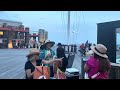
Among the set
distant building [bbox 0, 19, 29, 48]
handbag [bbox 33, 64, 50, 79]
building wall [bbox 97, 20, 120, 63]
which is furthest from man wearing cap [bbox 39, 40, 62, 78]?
building wall [bbox 97, 20, 120, 63]

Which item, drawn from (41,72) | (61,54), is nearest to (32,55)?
(41,72)

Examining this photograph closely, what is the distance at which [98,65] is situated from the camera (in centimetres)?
296

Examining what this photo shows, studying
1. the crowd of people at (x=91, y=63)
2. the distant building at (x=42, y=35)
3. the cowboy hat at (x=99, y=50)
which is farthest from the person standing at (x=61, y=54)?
the cowboy hat at (x=99, y=50)

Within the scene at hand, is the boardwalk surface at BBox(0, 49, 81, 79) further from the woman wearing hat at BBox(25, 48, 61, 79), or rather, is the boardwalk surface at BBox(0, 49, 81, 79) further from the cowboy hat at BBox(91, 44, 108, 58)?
the cowboy hat at BBox(91, 44, 108, 58)

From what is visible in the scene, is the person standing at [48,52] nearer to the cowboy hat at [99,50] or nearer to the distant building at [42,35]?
the distant building at [42,35]

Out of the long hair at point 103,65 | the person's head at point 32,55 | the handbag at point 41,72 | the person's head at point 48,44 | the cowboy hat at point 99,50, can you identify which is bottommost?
the handbag at point 41,72

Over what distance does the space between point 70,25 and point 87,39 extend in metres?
0.28

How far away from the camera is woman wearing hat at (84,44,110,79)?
2.96m

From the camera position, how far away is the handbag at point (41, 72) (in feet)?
10.2

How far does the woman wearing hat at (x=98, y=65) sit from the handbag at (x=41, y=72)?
0.42 metres

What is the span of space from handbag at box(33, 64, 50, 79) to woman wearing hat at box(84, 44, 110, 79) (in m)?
0.42
